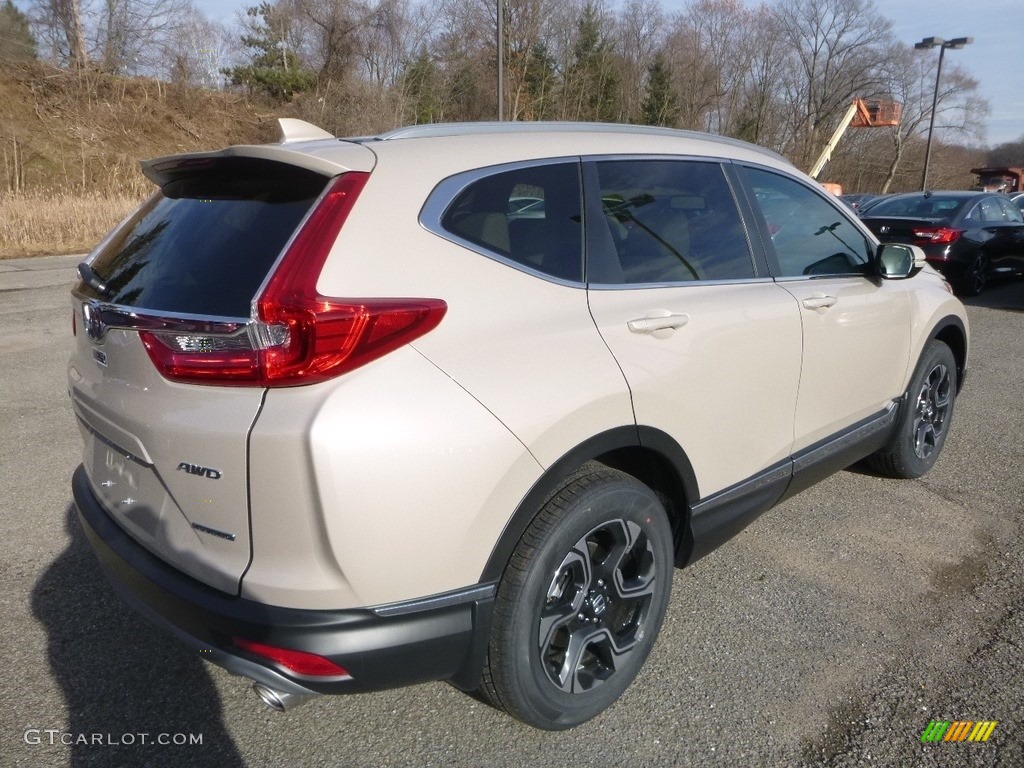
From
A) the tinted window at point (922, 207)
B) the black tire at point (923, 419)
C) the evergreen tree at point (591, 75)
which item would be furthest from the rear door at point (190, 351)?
the evergreen tree at point (591, 75)

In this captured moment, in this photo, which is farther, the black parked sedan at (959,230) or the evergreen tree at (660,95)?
the evergreen tree at (660,95)

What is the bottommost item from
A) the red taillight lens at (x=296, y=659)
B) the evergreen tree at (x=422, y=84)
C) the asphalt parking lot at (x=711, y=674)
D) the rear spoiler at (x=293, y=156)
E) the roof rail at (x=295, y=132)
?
the asphalt parking lot at (x=711, y=674)

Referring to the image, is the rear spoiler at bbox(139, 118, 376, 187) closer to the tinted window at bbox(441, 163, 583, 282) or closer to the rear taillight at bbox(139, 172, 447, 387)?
the rear taillight at bbox(139, 172, 447, 387)

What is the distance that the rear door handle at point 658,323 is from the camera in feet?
8.07

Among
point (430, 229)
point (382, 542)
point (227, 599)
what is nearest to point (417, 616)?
point (382, 542)

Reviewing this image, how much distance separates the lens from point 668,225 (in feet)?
9.28

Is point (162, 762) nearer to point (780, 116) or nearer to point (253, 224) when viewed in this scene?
point (253, 224)

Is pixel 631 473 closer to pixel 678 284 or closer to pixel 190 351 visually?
pixel 678 284

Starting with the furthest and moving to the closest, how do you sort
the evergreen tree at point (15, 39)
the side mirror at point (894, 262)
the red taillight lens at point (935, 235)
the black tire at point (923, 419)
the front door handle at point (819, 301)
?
the evergreen tree at point (15, 39) → the red taillight lens at point (935, 235) → the black tire at point (923, 419) → the side mirror at point (894, 262) → the front door handle at point (819, 301)

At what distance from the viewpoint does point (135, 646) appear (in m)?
2.89

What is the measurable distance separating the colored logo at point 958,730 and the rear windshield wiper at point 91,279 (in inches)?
111

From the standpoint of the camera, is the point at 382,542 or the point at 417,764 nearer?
the point at 382,542

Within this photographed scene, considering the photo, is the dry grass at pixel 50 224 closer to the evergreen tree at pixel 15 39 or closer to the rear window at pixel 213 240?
the rear window at pixel 213 240

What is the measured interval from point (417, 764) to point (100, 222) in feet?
60.6
